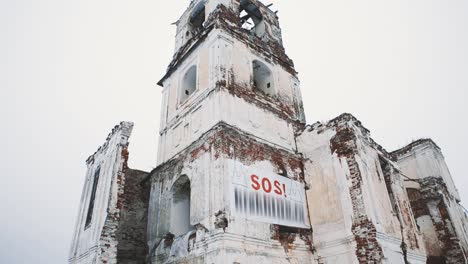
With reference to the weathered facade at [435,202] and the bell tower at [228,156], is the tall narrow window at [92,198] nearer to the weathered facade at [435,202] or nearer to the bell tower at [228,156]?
the bell tower at [228,156]

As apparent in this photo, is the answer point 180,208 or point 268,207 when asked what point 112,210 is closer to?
point 180,208

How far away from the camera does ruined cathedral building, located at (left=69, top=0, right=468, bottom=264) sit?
342 inches

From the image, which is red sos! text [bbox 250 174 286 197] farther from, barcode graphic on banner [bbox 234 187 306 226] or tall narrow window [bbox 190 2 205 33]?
tall narrow window [bbox 190 2 205 33]

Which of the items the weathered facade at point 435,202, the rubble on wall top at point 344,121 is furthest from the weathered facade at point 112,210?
the weathered facade at point 435,202

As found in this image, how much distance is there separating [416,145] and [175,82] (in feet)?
41.1

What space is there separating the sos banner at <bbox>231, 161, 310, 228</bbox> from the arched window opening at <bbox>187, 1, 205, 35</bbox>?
8.98 metres

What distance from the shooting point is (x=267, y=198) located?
9.41 metres

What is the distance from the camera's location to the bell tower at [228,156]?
851 cm

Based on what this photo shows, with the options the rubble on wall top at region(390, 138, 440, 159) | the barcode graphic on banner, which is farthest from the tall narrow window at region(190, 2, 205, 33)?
the rubble on wall top at region(390, 138, 440, 159)

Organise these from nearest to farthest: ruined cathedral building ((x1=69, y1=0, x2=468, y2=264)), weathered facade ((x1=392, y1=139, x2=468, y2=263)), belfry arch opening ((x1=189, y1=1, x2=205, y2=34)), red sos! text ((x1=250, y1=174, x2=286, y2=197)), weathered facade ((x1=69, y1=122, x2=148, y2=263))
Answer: ruined cathedral building ((x1=69, y1=0, x2=468, y2=264))
weathered facade ((x1=69, y1=122, x2=148, y2=263))
red sos! text ((x1=250, y1=174, x2=286, y2=197))
weathered facade ((x1=392, y1=139, x2=468, y2=263))
belfry arch opening ((x1=189, y1=1, x2=205, y2=34))

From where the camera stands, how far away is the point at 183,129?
11.6 metres

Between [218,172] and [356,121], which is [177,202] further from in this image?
[356,121]

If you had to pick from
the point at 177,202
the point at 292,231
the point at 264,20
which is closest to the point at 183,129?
the point at 177,202

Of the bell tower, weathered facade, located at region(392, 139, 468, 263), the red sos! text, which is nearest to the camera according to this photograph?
the bell tower
